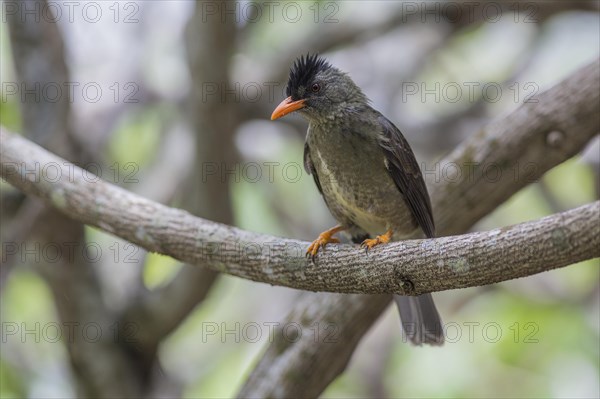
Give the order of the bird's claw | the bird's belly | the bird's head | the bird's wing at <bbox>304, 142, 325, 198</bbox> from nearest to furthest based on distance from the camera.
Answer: the bird's claw, the bird's belly, the bird's head, the bird's wing at <bbox>304, 142, 325, 198</bbox>

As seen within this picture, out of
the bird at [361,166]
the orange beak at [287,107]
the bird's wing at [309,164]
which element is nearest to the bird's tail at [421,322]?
the bird at [361,166]

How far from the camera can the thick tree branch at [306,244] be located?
93.7 inches

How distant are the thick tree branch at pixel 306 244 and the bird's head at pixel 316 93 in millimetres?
939

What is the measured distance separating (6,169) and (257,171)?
3.37m

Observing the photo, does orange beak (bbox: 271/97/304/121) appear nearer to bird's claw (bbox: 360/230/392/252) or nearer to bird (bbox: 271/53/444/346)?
bird (bbox: 271/53/444/346)

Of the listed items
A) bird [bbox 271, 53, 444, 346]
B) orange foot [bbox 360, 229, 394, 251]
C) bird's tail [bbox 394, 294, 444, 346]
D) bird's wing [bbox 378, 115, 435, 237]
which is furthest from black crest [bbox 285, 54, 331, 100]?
bird's tail [bbox 394, 294, 444, 346]

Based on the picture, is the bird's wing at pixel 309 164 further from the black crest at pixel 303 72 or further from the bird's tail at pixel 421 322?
the bird's tail at pixel 421 322

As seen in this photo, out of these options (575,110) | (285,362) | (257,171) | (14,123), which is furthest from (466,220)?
(14,123)

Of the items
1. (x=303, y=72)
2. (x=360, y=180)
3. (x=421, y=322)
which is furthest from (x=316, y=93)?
(x=421, y=322)

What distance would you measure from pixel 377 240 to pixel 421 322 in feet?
2.75

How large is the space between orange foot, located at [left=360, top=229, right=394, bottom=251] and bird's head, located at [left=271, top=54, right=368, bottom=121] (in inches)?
26.9

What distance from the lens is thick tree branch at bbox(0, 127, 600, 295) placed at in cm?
238

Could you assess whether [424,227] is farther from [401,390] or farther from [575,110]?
[401,390]

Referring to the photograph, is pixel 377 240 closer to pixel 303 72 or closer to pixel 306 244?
pixel 306 244
